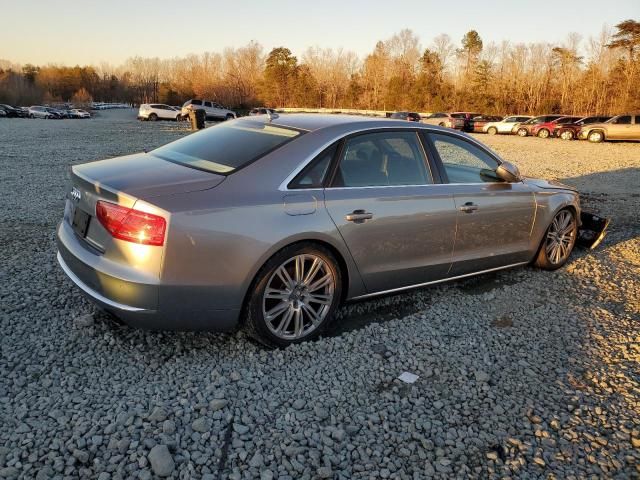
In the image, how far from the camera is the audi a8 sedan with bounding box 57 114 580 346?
2.94 m

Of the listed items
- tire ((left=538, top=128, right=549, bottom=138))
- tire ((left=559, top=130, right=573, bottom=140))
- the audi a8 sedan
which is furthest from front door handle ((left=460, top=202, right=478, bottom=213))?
tire ((left=538, top=128, right=549, bottom=138))

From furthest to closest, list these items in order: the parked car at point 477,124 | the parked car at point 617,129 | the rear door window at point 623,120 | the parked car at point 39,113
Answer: the parked car at point 39,113
the parked car at point 477,124
the rear door window at point 623,120
the parked car at point 617,129

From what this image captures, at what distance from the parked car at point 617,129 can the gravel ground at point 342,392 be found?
2802cm

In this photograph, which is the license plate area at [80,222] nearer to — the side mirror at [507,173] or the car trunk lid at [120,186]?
the car trunk lid at [120,186]

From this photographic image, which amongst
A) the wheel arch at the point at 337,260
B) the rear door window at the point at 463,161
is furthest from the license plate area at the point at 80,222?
the rear door window at the point at 463,161

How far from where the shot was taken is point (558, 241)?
5.34 meters

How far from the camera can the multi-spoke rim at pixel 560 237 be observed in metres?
5.25

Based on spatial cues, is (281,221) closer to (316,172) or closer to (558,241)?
(316,172)

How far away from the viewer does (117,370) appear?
306 cm

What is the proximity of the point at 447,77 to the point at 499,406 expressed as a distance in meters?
70.8

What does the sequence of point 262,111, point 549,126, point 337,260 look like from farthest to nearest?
point 262,111
point 549,126
point 337,260

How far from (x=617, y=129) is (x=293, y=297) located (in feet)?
101

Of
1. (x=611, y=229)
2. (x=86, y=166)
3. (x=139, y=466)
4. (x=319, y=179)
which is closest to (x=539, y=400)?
(x=319, y=179)

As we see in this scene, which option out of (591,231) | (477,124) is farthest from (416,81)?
(591,231)
